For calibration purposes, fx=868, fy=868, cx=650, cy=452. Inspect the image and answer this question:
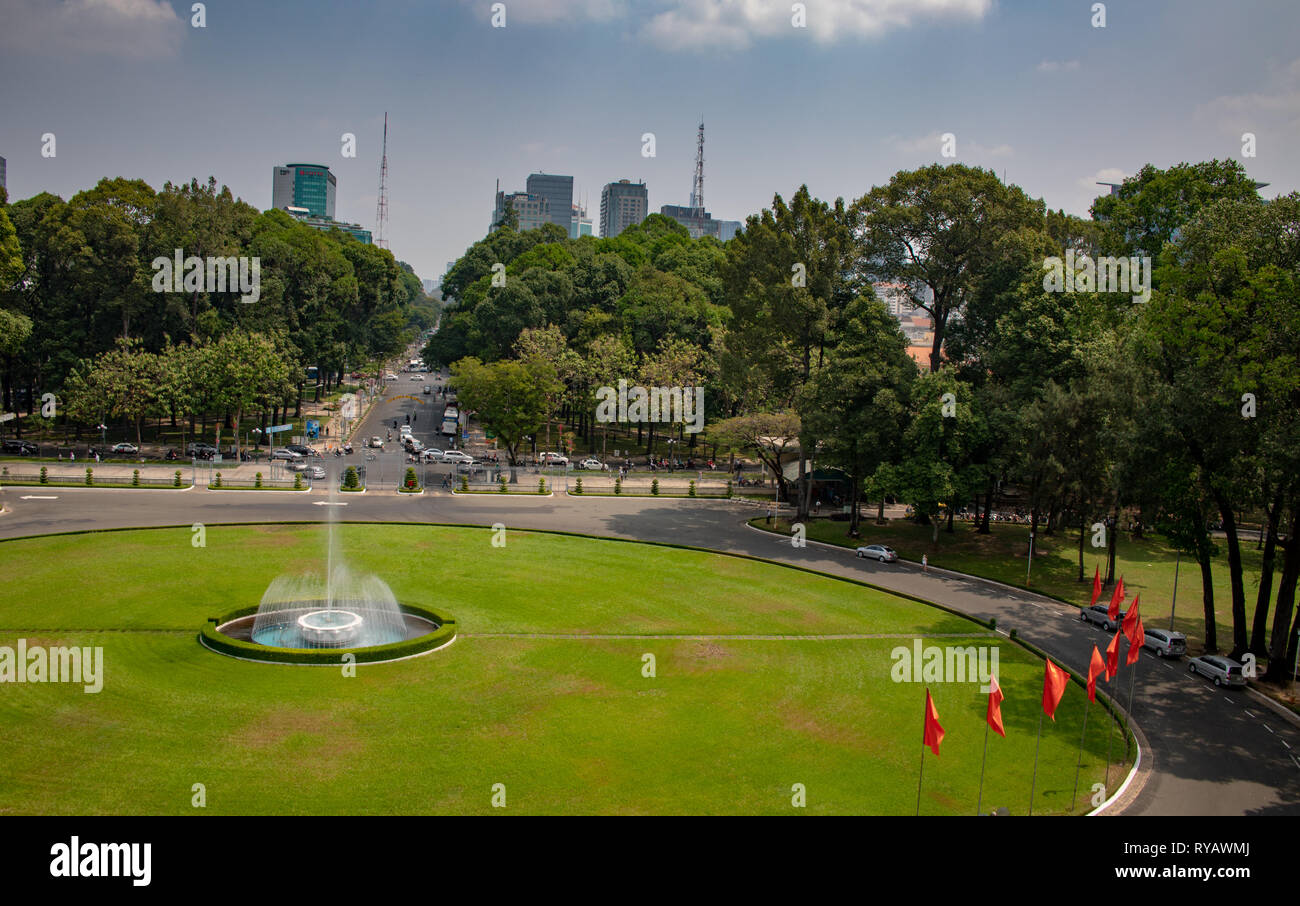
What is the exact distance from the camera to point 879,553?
52094 mm

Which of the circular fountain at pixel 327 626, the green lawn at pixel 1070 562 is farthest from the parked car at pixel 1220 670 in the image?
the circular fountain at pixel 327 626

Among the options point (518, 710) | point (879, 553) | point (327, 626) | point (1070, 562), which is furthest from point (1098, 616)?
point (327, 626)

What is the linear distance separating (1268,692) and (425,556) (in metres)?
38.5

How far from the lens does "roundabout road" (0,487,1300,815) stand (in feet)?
84.1

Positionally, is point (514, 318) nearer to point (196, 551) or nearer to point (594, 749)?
point (196, 551)

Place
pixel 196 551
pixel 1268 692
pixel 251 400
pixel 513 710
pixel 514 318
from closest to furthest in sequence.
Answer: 1. pixel 513 710
2. pixel 1268 692
3. pixel 196 551
4. pixel 251 400
5. pixel 514 318

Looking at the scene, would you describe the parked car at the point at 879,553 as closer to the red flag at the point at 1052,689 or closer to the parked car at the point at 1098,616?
the parked car at the point at 1098,616

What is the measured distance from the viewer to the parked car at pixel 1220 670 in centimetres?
3325

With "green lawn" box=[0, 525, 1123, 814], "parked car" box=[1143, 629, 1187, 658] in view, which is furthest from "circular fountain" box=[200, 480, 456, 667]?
"parked car" box=[1143, 629, 1187, 658]

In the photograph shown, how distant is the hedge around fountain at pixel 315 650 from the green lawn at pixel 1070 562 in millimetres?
31550

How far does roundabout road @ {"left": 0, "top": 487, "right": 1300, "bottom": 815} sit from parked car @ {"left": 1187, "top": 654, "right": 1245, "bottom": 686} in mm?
489

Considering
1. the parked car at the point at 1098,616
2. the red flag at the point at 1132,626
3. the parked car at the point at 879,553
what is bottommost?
the parked car at the point at 1098,616
